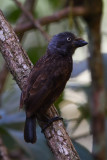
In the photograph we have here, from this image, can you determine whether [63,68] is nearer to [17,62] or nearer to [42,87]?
[42,87]

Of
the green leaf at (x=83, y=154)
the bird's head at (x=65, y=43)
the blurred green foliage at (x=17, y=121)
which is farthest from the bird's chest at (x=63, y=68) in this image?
the green leaf at (x=83, y=154)

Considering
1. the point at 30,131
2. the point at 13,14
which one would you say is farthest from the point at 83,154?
the point at 13,14

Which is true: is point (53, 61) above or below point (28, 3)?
below

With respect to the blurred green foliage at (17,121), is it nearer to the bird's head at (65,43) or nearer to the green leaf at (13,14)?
the green leaf at (13,14)

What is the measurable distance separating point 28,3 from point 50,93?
176cm

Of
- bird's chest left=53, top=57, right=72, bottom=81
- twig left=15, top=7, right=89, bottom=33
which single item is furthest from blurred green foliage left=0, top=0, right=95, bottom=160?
bird's chest left=53, top=57, right=72, bottom=81

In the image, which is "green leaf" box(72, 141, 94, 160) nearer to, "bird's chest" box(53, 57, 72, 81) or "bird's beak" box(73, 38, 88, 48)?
"bird's chest" box(53, 57, 72, 81)

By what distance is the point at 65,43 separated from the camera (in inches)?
146

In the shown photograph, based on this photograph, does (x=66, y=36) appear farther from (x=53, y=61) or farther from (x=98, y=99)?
(x=98, y=99)

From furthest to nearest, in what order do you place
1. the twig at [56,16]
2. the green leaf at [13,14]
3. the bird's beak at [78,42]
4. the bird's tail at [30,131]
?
1. the green leaf at [13,14]
2. the twig at [56,16]
3. the bird's beak at [78,42]
4. the bird's tail at [30,131]

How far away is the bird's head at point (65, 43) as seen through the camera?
144 inches

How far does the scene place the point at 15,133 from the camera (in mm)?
3553

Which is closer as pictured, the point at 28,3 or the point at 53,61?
the point at 53,61

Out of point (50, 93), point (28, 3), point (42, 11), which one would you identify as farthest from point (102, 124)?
point (42, 11)
